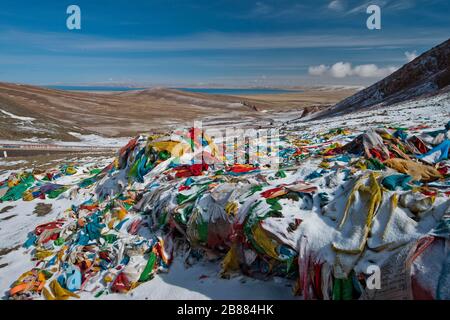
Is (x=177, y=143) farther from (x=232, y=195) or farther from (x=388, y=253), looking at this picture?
(x=388, y=253)

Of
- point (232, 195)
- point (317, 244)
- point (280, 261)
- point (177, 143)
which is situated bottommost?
point (280, 261)

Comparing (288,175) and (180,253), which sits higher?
(288,175)

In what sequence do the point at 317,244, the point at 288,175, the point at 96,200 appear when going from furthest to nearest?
the point at 96,200 < the point at 288,175 < the point at 317,244

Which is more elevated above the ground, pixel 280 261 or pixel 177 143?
pixel 177 143

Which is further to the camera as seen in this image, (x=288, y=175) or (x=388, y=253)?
(x=288, y=175)

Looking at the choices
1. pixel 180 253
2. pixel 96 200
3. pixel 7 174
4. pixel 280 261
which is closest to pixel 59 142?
pixel 7 174

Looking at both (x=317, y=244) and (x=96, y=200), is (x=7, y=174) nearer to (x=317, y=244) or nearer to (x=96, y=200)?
(x=96, y=200)
